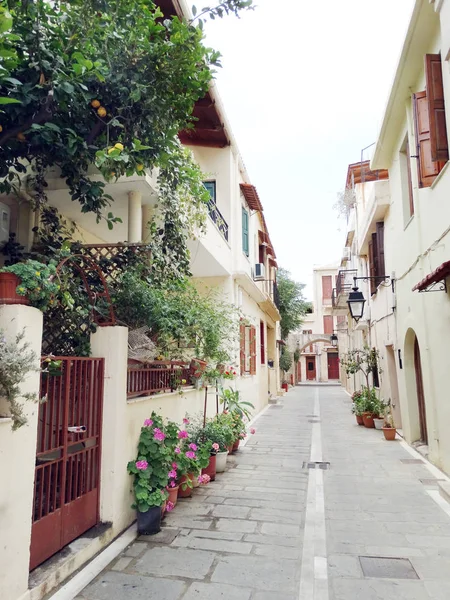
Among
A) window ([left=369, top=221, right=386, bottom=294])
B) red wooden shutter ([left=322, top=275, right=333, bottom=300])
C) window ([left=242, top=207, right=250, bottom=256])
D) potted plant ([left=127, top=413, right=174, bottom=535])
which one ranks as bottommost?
potted plant ([left=127, top=413, right=174, bottom=535])

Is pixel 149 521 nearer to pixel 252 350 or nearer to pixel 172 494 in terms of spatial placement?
pixel 172 494

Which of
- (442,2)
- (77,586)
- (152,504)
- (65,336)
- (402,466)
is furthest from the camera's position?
(402,466)

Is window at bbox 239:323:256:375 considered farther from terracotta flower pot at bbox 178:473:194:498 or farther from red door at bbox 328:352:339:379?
red door at bbox 328:352:339:379

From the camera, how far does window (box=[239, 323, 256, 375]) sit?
11791 mm

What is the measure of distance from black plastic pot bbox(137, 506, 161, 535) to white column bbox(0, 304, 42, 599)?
1.56m

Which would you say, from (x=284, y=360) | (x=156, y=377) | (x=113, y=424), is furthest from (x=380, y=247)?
(x=284, y=360)

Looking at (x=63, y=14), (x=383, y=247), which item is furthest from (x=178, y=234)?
(x=383, y=247)

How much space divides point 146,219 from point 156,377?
9.39 ft

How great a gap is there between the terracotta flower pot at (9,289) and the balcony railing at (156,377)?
1.97 m

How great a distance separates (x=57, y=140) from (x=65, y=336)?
211 centimetres

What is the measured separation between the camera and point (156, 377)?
5664 millimetres

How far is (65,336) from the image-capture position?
4.77 meters

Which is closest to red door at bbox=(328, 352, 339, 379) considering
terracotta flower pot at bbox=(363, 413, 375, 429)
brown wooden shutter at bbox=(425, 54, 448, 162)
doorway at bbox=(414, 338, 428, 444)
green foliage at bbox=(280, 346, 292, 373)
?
green foliage at bbox=(280, 346, 292, 373)

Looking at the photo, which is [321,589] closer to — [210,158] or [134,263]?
[134,263]
